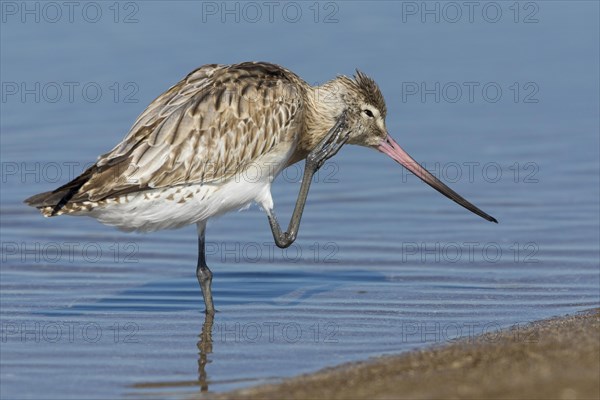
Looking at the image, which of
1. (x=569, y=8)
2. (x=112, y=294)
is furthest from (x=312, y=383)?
(x=569, y=8)

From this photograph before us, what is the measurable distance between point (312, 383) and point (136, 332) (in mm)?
1889

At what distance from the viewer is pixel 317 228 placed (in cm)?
1086

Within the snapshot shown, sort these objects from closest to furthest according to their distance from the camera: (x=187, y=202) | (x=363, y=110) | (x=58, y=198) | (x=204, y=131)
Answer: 1. (x=58, y=198)
2. (x=187, y=202)
3. (x=204, y=131)
4. (x=363, y=110)

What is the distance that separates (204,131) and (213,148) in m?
0.13

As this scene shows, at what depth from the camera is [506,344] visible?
24.1ft

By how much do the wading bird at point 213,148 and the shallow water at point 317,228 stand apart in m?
0.66

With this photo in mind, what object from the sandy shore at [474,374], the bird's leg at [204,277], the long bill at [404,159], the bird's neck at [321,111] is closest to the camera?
the sandy shore at [474,374]

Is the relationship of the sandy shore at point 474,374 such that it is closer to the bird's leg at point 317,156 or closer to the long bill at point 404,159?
the bird's leg at point 317,156

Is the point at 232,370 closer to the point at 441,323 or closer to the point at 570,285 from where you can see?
the point at 441,323

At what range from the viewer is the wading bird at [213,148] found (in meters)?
8.45

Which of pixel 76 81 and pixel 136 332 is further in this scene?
pixel 76 81

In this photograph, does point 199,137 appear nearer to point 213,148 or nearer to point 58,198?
point 213,148

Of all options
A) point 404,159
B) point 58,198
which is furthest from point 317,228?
point 58,198

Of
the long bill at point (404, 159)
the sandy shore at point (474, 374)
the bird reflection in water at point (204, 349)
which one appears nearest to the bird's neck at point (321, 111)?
the long bill at point (404, 159)
